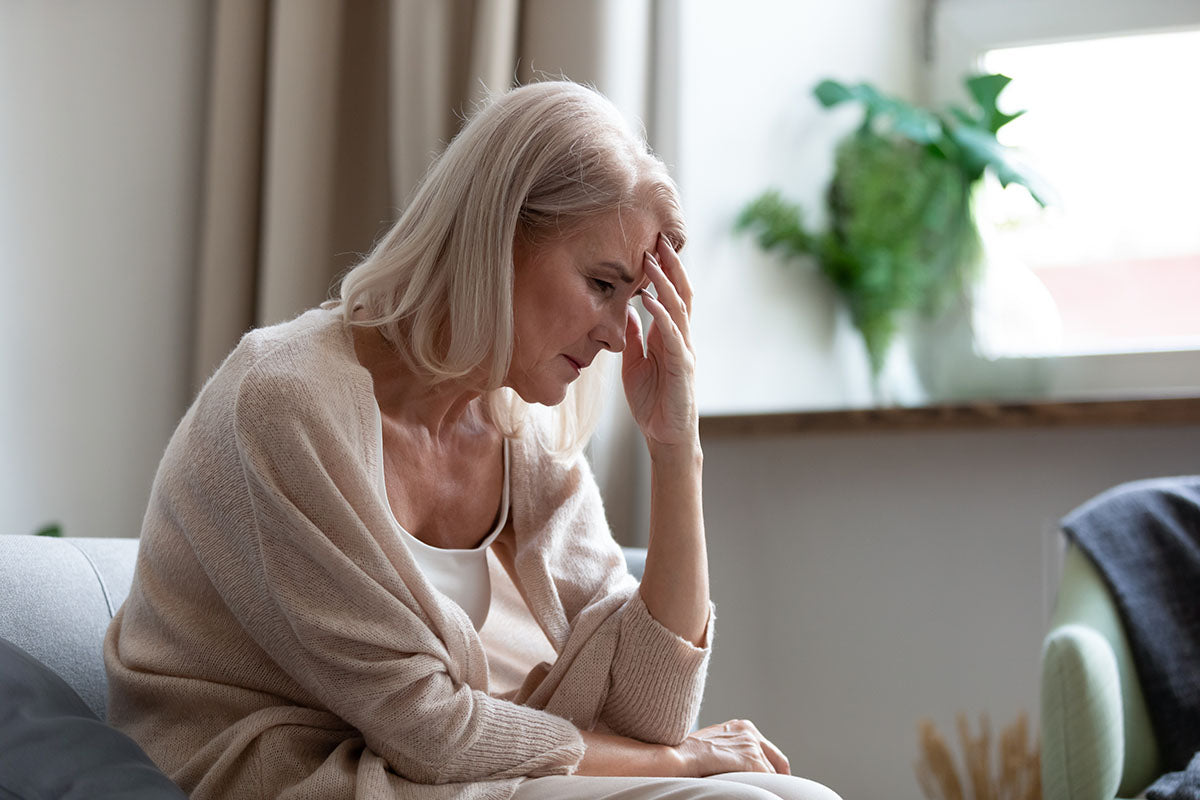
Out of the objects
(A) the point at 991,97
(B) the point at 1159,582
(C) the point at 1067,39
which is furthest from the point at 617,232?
(C) the point at 1067,39

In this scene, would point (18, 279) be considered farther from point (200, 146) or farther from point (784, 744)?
point (784, 744)

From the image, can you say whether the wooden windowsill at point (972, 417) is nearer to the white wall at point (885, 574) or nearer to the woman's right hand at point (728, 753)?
the white wall at point (885, 574)

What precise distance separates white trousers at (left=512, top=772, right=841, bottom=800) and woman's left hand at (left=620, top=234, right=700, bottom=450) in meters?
0.38

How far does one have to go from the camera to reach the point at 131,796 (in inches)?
36.5

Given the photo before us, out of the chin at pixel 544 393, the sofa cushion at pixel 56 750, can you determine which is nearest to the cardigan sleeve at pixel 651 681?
the chin at pixel 544 393

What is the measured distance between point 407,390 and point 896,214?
1.40 meters

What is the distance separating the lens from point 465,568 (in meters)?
1.33

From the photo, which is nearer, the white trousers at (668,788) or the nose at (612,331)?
the white trousers at (668,788)

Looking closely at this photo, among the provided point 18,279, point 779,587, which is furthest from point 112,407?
point 779,587

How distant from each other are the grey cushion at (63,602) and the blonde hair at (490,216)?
16.1 inches

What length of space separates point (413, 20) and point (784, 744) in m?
1.51

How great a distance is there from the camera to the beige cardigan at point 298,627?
1.08 meters

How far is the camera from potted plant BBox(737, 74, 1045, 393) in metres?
2.38

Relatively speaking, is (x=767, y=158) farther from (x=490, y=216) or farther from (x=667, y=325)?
(x=490, y=216)
